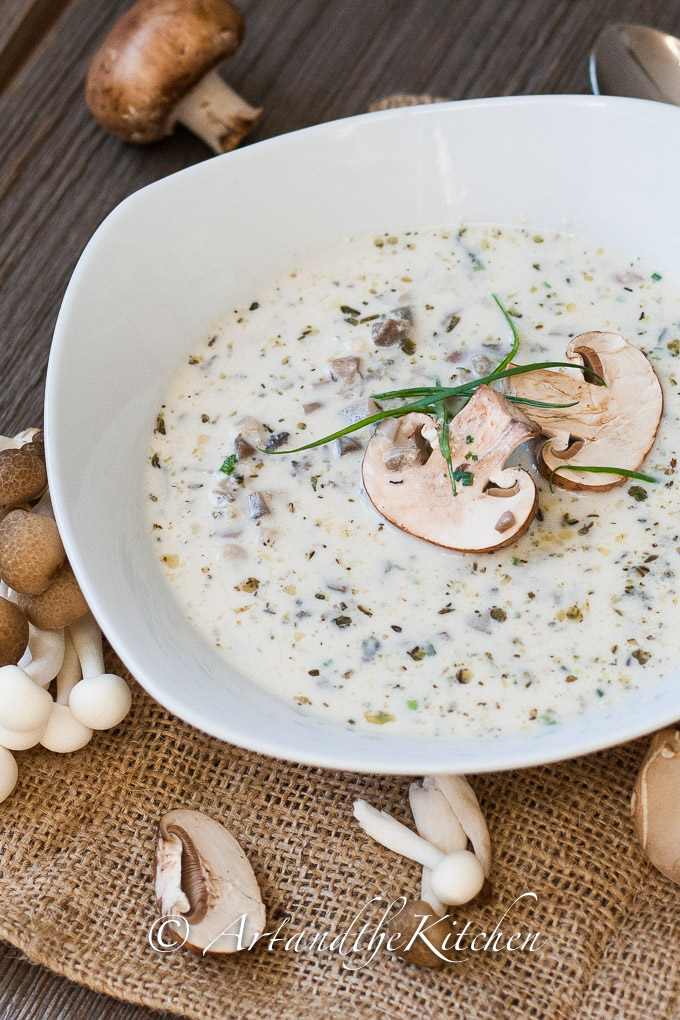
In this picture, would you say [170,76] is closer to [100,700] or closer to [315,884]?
[100,700]

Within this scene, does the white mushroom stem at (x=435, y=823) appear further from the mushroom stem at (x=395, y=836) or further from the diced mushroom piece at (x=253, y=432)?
the diced mushroom piece at (x=253, y=432)

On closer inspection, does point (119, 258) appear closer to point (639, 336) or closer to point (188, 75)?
point (188, 75)

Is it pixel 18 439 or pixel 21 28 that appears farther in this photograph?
pixel 21 28

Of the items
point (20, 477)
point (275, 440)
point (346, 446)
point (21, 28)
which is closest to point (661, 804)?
point (346, 446)

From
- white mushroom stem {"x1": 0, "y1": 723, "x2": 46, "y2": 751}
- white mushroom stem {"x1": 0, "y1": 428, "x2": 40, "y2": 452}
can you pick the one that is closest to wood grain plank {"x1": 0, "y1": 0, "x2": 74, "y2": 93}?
white mushroom stem {"x1": 0, "y1": 428, "x2": 40, "y2": 452}

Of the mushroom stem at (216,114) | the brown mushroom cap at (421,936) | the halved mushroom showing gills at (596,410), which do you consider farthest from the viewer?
the mushroom stem at (216,114)

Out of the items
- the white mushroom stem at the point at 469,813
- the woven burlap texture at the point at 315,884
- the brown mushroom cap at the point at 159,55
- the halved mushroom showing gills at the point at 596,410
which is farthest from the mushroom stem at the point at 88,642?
the brown mushroom cap at the point at 159,55
